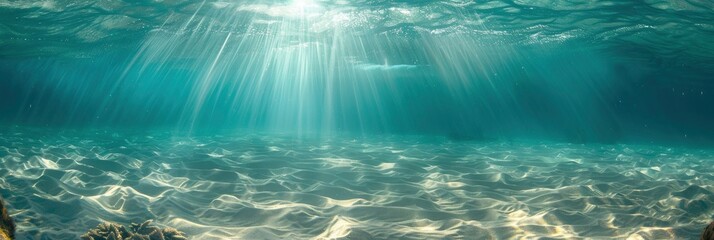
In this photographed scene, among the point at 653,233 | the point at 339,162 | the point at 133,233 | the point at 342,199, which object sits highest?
the point at 339,162

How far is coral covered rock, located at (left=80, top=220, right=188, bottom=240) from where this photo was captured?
5.31 meters

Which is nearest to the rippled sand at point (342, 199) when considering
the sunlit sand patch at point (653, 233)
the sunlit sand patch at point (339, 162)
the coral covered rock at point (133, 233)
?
the sunlit sand patch at point (653, 233)

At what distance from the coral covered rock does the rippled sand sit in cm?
40

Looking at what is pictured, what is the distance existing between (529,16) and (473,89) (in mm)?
34864

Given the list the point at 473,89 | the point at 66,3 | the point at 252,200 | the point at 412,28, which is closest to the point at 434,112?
the point at 473,89

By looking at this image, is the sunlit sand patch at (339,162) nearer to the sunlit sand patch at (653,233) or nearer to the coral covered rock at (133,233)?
the coral covered rock at (133,233)

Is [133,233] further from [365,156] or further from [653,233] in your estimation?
[365,156]

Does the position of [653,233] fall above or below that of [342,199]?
below

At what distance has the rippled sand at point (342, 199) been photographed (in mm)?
6098

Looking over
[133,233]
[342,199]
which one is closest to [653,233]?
[342,199]

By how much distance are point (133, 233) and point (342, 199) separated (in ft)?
12.1

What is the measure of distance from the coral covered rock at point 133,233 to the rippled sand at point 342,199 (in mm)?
396

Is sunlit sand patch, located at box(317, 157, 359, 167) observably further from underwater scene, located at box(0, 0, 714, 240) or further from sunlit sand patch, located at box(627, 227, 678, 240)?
sunlit sand patch, located at box(627, 227, 678, 240)

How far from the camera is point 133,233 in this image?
→ 5484 mm
